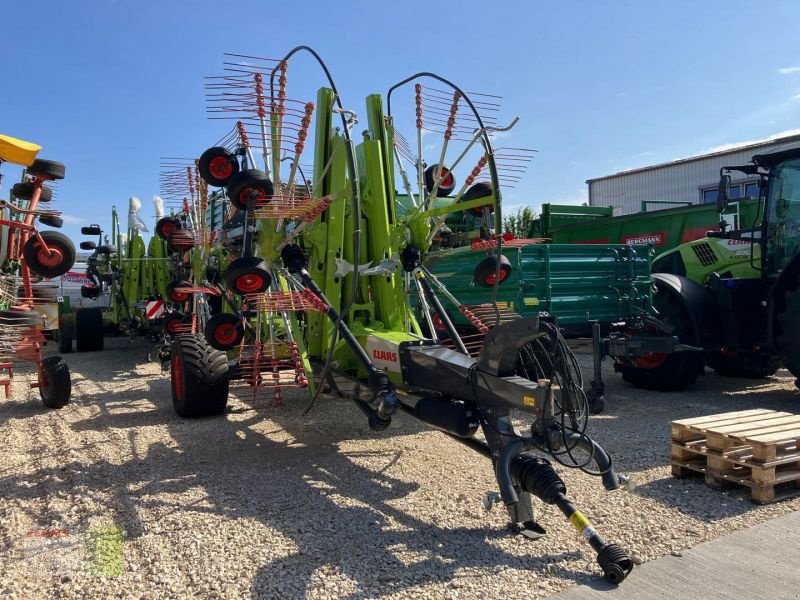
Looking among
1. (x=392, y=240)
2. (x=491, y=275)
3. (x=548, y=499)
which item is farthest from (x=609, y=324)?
(x=548, y=499)

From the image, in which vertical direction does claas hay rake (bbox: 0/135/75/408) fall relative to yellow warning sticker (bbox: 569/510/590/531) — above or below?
above

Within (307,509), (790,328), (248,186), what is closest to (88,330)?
(248,186)

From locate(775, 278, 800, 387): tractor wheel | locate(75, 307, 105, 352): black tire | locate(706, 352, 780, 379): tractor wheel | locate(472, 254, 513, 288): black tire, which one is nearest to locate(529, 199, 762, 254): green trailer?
locate(706, 352, 780, 379): tractor wheel

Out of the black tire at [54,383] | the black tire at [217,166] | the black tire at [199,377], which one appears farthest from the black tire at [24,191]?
the black tire at [217,166]

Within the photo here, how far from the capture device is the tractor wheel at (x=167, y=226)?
9.44m

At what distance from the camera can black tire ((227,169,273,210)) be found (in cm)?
452

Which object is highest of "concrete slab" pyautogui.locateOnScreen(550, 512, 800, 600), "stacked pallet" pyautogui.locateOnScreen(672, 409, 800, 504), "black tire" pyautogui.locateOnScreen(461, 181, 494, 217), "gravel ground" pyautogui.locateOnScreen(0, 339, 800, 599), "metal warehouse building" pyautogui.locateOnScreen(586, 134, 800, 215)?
"metal warehouse building" pyautogui.locateOnScreen(586, 134, 800, 215)

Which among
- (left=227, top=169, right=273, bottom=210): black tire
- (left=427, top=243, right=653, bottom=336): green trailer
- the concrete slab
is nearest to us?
the concrete slab

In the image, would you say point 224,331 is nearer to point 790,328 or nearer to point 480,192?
point 480,192

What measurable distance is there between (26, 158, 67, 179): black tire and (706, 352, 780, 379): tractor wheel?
25.0 ft

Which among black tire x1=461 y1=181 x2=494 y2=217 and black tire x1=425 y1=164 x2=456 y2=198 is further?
black tire x1=425 y1=164 x2=456 y2=198

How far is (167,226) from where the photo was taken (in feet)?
31.4

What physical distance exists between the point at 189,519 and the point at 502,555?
1.81 meters

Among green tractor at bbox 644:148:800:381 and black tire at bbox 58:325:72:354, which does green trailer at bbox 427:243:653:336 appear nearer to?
green tractor at bbox 644:148:800:381
